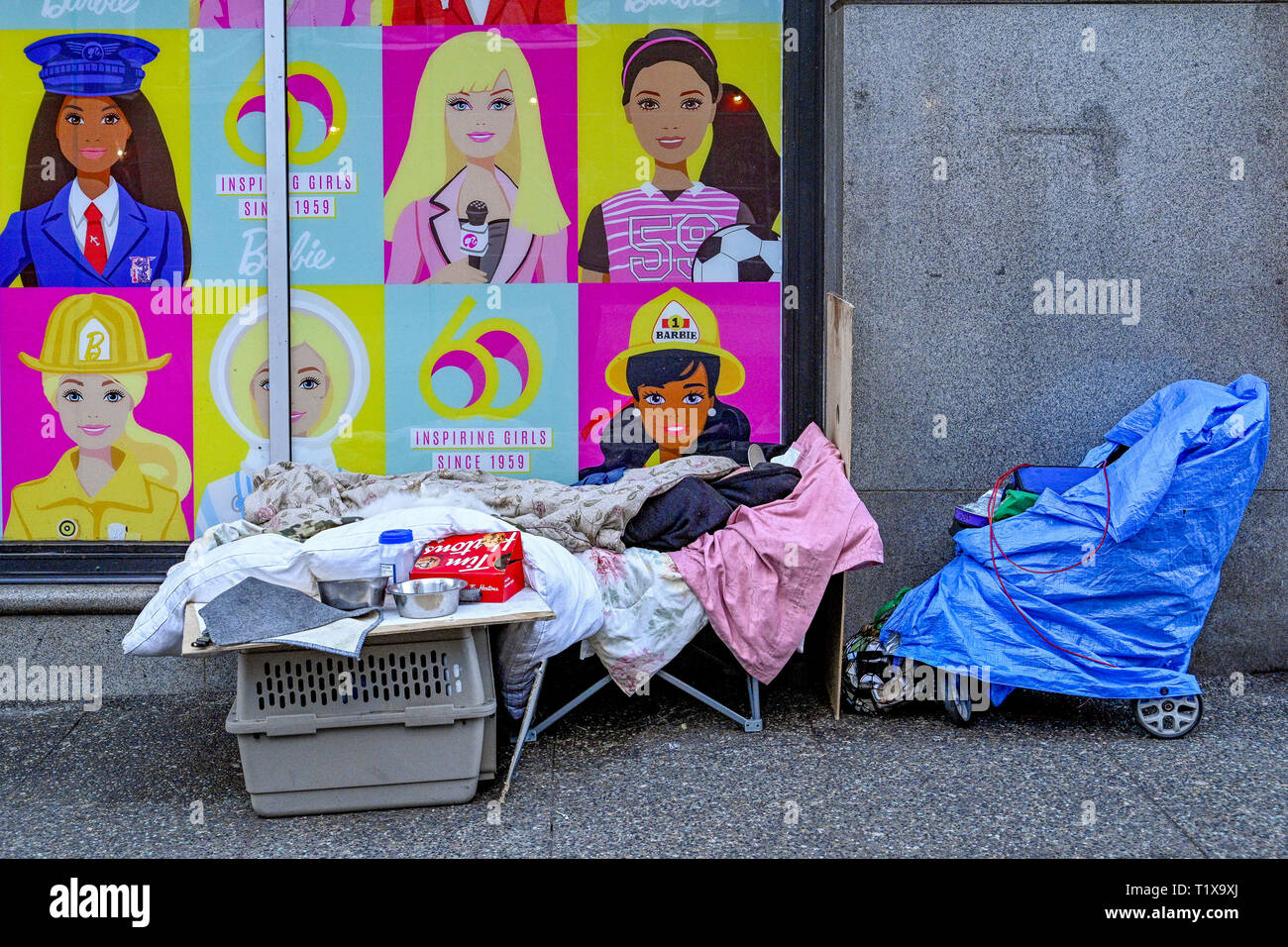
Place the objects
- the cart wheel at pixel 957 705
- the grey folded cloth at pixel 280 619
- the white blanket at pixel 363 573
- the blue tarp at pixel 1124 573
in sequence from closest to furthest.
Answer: the grey folded cloth at pixel 280 619
the white blanket at pixel 363 573
the blue tarp at pixel 1124 573
the cart wheel at pixel 957 705

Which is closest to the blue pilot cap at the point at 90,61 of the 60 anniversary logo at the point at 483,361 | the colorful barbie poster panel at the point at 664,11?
the 60 anniversary logo at the point at 483,361

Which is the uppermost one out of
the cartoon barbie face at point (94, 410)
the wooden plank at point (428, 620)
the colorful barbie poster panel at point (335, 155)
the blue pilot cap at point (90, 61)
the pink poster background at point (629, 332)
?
the blue pilot cap at point (90, 61)

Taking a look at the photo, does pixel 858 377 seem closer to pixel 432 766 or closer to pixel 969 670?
pixel 969 670

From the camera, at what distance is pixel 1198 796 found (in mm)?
3936

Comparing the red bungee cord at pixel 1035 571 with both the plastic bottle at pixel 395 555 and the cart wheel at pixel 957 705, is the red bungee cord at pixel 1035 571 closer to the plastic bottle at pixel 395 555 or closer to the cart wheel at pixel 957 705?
the cart wheel at pixel 957 705

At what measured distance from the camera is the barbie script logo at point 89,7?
5.07 m

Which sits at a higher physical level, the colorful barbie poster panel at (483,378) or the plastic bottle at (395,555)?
the colorful barbie poster panel at (483,378)

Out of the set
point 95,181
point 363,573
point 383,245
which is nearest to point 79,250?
point 95,181

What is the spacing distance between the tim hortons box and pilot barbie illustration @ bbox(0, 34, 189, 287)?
2.00 metres

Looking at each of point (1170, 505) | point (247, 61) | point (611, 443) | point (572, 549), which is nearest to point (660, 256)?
point (611, 443)

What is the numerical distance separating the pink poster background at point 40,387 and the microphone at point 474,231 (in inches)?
47.4

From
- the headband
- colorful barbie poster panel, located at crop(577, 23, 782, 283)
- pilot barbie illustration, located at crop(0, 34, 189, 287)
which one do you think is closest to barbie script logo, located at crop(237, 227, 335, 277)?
pilot barbie illustration, located at crop(0, 34, 189, 287)

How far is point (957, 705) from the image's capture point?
4535 millimetres

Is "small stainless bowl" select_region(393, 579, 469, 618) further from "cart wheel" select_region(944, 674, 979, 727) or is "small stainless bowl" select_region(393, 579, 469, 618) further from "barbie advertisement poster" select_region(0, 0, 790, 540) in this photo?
"cart wheel" select_region(944, 674, 979, 727)
